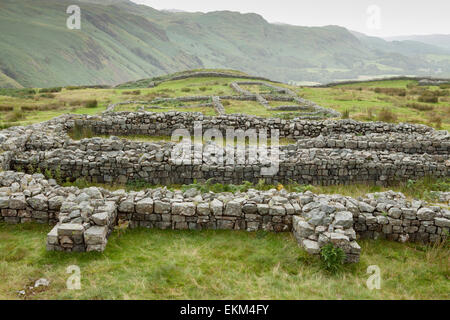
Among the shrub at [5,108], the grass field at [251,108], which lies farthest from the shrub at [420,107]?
the shrub at [5,108]

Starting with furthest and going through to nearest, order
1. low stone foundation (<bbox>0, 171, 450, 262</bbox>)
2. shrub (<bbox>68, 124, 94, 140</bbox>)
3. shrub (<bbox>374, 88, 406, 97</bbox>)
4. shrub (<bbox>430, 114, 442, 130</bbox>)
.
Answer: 1. shrub (<bbox>374, 88, 406, 97</bbox>)
2. shrub (<bbox>430, 114, 442, 130</bbox>)
3. shrub (<bbox>68, 124, 94, 140</bbox>)
4. low stone foundation (<bbox>0, 171, 450, 262</bbox>)

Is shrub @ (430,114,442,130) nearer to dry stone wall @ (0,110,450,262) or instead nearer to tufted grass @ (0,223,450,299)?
dry stone wall @ (0,110,450,262)

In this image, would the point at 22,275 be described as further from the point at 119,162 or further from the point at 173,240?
the point at 119,162

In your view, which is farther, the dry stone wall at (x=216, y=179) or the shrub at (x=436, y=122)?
the shrub at (x=436, y=122)

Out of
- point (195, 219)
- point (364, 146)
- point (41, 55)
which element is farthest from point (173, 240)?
point (41, 55)

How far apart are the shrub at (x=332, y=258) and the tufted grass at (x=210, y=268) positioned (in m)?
0.14

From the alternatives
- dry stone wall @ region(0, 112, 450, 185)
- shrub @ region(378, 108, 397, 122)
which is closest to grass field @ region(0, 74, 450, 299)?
dry stone wall @ region(0, 112, 450, 185)

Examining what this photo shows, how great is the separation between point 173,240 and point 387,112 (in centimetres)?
2016

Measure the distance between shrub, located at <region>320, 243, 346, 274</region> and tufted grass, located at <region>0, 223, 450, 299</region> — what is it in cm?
14

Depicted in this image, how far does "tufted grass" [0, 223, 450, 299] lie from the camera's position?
5.64 m

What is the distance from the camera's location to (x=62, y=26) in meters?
180

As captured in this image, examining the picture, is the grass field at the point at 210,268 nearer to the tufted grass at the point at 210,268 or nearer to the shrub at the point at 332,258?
the tufted grass at the point at 210,268

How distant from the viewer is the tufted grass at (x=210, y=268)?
5.64 m

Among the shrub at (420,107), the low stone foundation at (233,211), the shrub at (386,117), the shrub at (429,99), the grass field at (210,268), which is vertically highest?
the shrub at (429,99)
